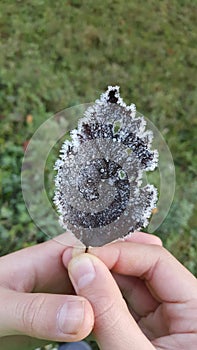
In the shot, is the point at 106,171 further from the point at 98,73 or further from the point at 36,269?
the point at 98,73

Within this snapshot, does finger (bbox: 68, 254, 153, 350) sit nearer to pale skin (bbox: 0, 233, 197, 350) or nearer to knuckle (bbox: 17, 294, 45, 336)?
pale skin (bbox: 0, 233, 197, 350)

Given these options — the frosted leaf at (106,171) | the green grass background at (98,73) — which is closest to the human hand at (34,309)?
the frosted leaf at (106,171)

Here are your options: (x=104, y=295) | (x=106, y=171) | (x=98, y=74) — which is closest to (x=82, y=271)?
(x=104, y=295)

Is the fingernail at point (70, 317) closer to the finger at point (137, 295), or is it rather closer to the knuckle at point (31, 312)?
the knuckle at point (31, 312)

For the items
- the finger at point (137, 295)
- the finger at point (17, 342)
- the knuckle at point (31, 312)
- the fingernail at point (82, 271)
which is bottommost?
the finger at point (17, 342)

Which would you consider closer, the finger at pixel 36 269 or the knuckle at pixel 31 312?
the knuckle at pixel 31 312

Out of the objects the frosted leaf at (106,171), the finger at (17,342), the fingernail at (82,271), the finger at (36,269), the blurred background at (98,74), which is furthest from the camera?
the blurred background at (98,74)

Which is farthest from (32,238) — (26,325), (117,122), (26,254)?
(117,122)

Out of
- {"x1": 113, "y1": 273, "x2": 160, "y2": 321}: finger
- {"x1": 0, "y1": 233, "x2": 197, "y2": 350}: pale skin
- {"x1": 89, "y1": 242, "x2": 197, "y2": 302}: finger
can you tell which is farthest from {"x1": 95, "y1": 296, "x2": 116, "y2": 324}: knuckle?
{"x1": 113, "y1": 273, "x2": 160, "y2": 321}: finger
